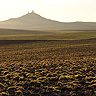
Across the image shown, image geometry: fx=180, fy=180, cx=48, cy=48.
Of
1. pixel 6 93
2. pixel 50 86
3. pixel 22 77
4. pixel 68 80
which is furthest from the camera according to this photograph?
pixel 22 77

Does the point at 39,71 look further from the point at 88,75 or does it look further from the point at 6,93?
the point at 6,93

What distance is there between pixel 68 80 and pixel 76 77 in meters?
0.91

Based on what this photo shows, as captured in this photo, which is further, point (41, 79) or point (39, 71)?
point (39, 71)

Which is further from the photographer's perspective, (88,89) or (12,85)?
(12,85)

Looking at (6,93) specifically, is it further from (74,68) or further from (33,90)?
(74,68)

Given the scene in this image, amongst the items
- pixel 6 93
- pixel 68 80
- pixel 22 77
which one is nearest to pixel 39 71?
pixel 22 77

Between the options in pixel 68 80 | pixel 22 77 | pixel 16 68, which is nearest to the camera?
pixel 68 80

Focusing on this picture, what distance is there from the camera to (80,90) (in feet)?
35.7

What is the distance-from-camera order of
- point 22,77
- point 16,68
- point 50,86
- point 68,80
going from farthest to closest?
point 16,68 < point 22,77 < point 68,80 < point 50,86

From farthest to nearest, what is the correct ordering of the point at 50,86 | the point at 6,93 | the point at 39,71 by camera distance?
1. the point at 39,71
2. the point at 50,86
3. the point at 6,93

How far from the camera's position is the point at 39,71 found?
609 inches

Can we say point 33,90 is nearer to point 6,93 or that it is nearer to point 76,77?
point 6,93

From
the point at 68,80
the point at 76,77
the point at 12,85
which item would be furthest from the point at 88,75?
the point at 12,85

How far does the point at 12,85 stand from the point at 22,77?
156 cm
